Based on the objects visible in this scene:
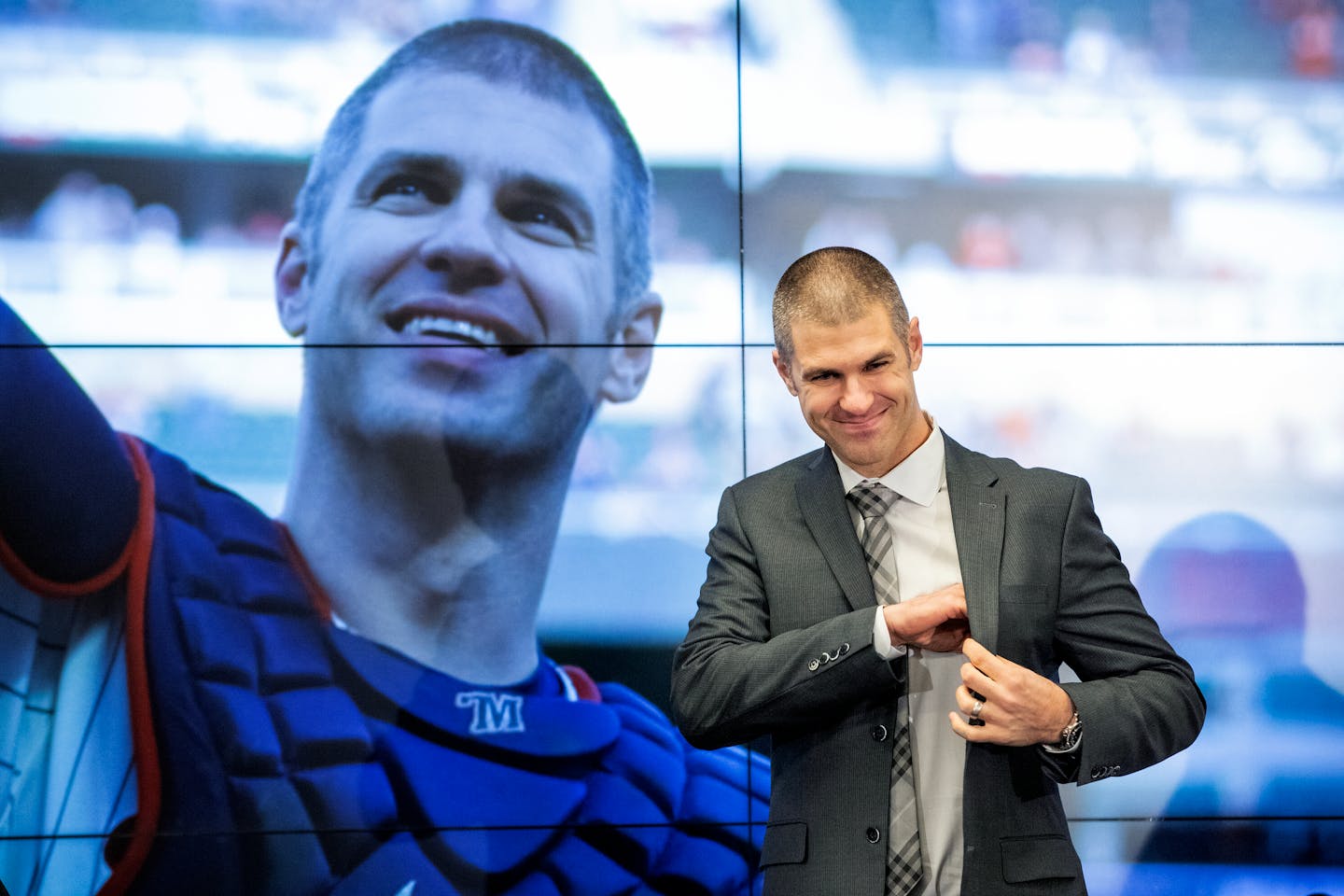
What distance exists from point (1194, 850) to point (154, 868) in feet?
8.41

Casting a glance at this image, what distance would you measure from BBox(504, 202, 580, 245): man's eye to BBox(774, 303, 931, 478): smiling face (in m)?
1.40

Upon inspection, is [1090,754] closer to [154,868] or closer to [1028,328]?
[1028,328]

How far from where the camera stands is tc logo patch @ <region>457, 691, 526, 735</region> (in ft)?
9.94

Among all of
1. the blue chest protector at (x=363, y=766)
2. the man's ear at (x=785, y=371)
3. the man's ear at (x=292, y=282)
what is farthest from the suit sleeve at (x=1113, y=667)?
the man's ear at (x=292, y=282)

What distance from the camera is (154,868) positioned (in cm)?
300

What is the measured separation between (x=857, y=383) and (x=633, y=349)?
4.60 ft

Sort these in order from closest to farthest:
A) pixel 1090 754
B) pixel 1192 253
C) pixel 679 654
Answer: pixel 1090 754
pixel 679 654
pixel 1192 253

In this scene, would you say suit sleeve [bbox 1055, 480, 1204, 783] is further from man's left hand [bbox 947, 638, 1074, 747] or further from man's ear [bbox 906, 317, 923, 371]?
Answer: man's ear [bbox 906, 317, 923, 371]

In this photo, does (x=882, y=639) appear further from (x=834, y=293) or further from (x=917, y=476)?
(x=834, y=293)

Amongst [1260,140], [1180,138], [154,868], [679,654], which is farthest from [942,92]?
[154,868]

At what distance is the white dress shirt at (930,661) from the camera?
67.8 inches

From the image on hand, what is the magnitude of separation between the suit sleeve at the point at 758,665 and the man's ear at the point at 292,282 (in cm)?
167

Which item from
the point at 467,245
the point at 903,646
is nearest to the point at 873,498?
the point at 903,646

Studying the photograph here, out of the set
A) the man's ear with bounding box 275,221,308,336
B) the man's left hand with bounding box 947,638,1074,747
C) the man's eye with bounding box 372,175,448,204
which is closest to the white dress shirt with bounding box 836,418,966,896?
the man's left hand with bounding box 947,638,1074,747
